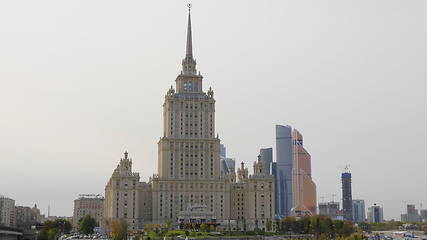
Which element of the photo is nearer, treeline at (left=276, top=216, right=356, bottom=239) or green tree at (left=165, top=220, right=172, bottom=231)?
treeline at (left=276, top=216, right=356, bottom=239)

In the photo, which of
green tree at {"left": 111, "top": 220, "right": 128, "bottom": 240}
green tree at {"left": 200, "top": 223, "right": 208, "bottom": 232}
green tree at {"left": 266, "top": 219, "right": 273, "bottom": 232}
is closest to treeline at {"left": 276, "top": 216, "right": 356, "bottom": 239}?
green tree at {"left": 266, "top": 219, "right": 273, "bottom": 232}

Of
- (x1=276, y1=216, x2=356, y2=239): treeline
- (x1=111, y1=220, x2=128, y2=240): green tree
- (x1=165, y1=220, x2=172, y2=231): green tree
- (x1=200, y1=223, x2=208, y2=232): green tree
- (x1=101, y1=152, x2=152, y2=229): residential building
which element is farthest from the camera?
(x1=101, y1=152, x2=152, y2=229): residential building

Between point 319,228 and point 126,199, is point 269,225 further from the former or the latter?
point 126,199

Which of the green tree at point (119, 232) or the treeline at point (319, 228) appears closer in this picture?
the green tree at point (119, 232)

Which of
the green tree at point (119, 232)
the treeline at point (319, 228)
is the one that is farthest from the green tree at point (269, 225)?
the green tree at point (119, 232)

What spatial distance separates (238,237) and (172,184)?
5353 centimetres

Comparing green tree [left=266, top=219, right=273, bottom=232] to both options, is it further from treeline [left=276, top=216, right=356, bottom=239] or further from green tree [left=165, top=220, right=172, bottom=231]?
green tree [left=165, top=220, right=172, bottom=231]

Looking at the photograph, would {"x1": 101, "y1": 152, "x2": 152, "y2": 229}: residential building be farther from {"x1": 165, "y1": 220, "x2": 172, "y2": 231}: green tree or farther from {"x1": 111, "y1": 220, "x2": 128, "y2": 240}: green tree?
{"x1": 111, "y1": 220, "x2": 128, "y2": 240}: green tree

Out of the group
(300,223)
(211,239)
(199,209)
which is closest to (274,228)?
(300,223)

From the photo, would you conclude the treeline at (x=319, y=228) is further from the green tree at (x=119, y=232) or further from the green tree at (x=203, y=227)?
the green tree at (x=119, y=232)

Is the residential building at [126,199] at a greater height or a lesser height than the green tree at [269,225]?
greater

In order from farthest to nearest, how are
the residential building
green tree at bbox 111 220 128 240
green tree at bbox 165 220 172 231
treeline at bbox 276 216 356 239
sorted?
the residential building, green tree at bbox 165 220 172 231, treeline at bbox 276 216 356 239, green tree at bbox 111 220 128 240

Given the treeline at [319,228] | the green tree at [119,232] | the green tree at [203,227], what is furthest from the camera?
the treeline at [319,228]

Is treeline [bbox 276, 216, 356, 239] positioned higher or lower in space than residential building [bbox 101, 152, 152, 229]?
lower
